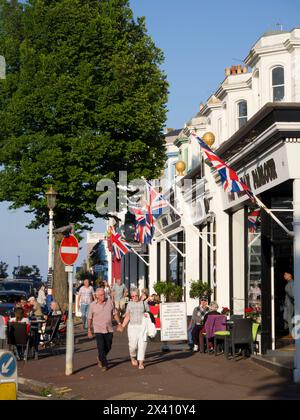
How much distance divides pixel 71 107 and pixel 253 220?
1427cm

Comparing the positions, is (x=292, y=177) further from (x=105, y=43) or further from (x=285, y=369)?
(x=105, y=43)

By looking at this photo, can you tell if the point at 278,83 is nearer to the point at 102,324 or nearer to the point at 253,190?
the point at 253,190

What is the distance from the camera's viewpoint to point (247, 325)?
69.1 ft

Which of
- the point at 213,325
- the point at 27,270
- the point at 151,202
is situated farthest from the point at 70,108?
the point at 27,270

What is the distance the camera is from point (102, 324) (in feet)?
63.0

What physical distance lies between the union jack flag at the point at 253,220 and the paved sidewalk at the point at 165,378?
3.91m

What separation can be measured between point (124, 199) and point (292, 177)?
67.6ft

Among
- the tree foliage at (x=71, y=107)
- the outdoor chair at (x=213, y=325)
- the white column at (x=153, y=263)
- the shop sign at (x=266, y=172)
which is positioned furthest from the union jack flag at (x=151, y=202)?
the white column at (x=153, y=263)

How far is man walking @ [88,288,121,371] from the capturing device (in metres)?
19.0

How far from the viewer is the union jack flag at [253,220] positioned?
23.4 meters

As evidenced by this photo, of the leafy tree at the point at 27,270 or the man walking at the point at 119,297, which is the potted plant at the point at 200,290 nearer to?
the man walking at the point at 119,297

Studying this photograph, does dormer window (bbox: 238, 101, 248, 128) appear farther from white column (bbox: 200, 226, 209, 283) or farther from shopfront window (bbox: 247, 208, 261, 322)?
shopfront window (bbox: 247, 208, 261, 322)
